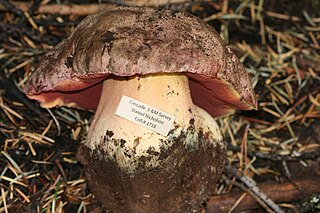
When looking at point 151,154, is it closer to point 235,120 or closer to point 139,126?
point 139,126

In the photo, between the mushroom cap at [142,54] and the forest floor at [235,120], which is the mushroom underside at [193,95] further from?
the forest floor at [235,120]

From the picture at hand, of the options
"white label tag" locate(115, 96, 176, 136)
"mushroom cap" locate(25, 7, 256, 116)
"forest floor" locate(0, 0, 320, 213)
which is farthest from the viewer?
"forest floor" locate(0, 0, 320, 213)

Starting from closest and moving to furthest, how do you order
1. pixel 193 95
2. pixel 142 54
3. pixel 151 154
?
pixel 142 54 < pixel 151 154 < pixel 193 95

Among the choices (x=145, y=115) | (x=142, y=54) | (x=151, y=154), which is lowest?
(x=151, y=154)

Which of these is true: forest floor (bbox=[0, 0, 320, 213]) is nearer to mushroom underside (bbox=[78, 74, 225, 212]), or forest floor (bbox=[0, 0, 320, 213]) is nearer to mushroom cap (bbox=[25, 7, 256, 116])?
mushroom underside (bbox=[78, 74, 225, 212])

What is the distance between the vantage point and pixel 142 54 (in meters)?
1.75

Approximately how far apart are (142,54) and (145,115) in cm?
33

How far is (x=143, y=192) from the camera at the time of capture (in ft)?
6.68

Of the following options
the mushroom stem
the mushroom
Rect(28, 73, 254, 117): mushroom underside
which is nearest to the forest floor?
Rect(28, 73, 254, 117): mushroom underside

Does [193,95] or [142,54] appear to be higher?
[142,54]

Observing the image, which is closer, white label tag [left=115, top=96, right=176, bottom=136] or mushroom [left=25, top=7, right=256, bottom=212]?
mushroom [left=25, top=7, right=256, bottom=212]

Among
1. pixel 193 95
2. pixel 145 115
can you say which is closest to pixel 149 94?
pixel 145 115

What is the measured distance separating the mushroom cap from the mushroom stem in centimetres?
11

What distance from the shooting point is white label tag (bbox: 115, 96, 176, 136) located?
200 cm
